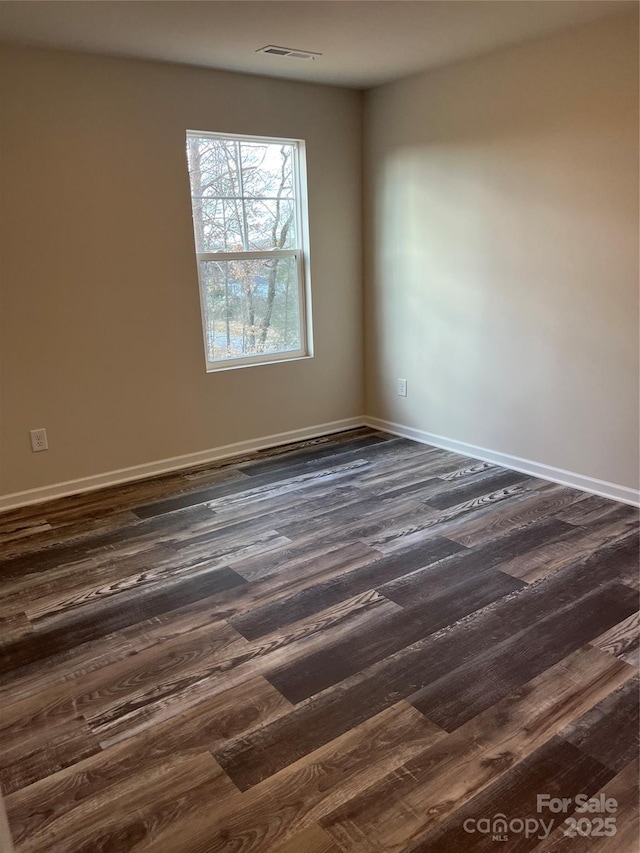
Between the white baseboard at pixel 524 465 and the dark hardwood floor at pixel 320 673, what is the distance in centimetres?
11

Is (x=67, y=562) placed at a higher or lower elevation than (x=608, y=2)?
lower

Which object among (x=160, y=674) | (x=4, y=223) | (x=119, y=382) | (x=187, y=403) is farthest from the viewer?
(x=187, y=403)

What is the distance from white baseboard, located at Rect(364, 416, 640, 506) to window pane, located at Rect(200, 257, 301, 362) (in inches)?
39.9

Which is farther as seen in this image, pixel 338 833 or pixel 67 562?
pixel 67 562

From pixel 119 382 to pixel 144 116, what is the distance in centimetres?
151

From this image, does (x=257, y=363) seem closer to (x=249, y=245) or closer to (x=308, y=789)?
(x=249, y=245)

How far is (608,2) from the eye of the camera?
9.06ft

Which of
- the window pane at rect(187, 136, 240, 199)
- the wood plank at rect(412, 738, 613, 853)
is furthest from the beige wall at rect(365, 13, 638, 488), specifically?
the wood plank at rect(412, 738, 613, 853)

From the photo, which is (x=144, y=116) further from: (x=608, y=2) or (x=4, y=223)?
(x=608, y=2)

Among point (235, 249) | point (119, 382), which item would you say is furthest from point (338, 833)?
point (235, 249)

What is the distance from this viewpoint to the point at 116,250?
3605 mm

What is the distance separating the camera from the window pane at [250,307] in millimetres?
4090

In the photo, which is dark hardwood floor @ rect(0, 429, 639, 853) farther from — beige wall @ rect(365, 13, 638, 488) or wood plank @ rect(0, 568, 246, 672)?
beige wall @ rect(365, 13, 638, 488)

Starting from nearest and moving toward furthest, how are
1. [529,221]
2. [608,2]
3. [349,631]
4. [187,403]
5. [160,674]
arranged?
[160,674], [349,631], [608,2], [529,221], [187,403]
